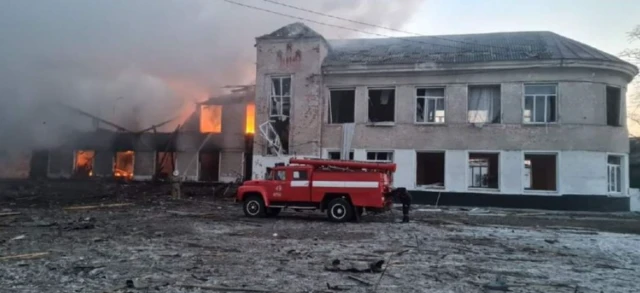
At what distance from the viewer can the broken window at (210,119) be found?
28.5 meters

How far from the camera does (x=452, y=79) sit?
2134 cm

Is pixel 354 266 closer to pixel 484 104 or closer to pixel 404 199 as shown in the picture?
pixel 404 199

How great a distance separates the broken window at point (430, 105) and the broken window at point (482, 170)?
7.58ft

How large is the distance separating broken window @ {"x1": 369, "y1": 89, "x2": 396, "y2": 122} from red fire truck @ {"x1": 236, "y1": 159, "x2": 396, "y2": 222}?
7.52 m

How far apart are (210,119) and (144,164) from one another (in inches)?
189

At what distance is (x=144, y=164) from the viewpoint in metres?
28.6

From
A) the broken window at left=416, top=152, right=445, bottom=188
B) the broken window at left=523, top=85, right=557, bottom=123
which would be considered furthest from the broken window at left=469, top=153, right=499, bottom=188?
the broken window at left=523, top=85, right=557, bottom=123

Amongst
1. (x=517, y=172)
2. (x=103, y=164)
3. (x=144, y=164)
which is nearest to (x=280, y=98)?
(x=144, y=164)

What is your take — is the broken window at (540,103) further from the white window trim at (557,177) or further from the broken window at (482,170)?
the broken window at (482,170)

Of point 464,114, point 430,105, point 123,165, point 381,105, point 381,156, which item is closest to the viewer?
point 464,114

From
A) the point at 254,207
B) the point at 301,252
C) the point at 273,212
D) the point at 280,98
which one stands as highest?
the point at 280,98

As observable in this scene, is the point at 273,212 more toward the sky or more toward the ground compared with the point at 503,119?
more toward the ground

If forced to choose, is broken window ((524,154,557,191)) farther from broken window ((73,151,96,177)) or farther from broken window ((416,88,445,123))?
broken window ((73,151,96,177))

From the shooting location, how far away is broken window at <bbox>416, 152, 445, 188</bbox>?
2152 cm
